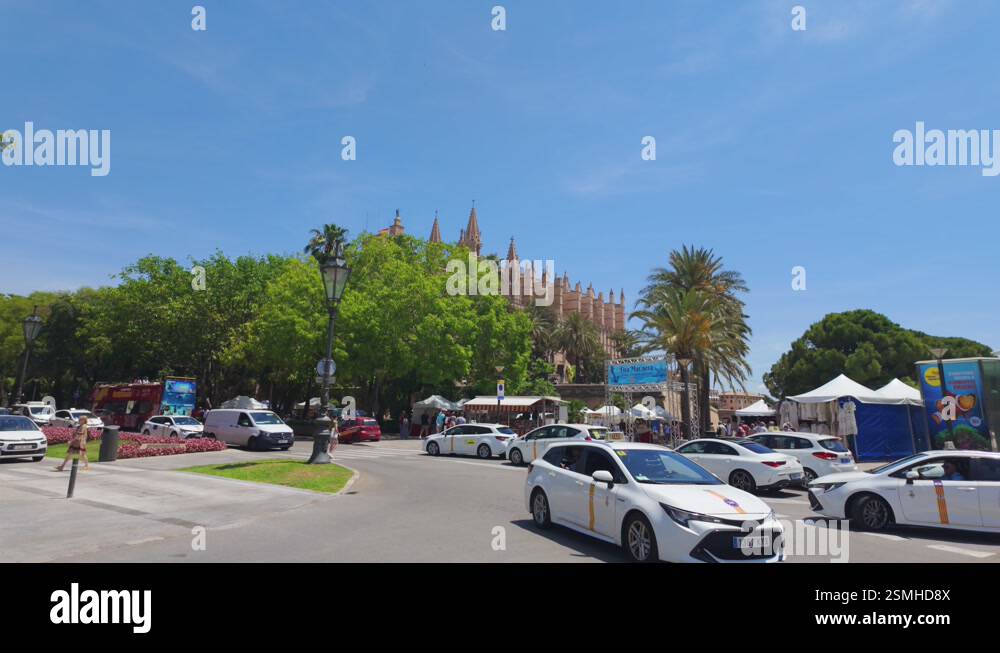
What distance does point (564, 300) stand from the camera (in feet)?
389

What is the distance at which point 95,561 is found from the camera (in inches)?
282

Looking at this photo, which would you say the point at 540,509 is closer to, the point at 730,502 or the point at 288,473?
the point at 730,502

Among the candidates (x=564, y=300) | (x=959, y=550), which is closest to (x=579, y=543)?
(x=959, y=550)

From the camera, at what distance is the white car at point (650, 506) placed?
6391mm

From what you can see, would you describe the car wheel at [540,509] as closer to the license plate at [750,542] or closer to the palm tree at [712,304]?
the license plate at [750,542]

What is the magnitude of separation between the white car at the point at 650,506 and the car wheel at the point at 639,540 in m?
0.01

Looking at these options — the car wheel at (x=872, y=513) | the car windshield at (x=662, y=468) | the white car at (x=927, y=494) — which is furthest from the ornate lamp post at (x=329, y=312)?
the car wheel at (x=872, y=513)

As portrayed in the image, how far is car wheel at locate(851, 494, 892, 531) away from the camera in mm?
9805

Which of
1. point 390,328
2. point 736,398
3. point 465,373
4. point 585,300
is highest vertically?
point 585,300

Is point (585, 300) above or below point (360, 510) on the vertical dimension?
above

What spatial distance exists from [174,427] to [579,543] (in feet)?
85.9
